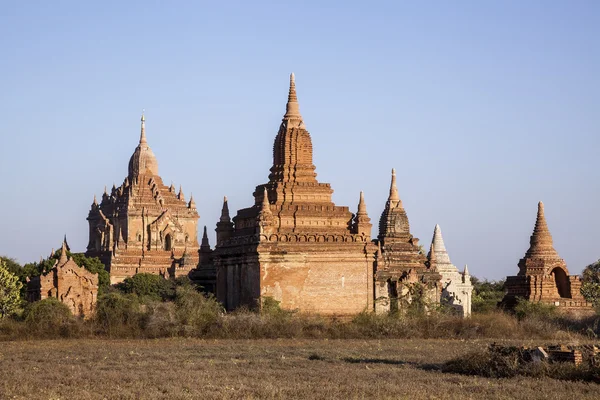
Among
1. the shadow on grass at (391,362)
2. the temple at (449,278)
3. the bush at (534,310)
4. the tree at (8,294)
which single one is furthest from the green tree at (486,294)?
the shadow on grass at (391,362)

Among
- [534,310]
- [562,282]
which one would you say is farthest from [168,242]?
[534,310]

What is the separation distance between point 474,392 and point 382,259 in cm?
2522

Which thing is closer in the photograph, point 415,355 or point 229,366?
point 229,366

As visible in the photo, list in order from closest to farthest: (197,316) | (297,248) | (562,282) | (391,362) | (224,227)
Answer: (391,362) → (197,316) → (297,248) → (224,227) → (562,282)

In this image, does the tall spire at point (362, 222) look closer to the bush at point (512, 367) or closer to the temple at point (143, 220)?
the bush at point (512, 367)

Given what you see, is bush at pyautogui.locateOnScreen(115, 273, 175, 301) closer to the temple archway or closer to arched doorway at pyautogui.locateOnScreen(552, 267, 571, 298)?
the temple archway

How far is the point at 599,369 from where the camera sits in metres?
22.0

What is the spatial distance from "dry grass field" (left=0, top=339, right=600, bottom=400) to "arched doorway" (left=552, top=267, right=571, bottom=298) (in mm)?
16279

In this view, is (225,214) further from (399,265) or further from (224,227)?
(399,265)

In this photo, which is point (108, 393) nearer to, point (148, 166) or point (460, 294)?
point (460, 294)

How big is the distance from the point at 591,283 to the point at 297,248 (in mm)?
26018

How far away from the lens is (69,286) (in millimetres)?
47000

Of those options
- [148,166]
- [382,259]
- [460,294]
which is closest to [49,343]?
[382,259]

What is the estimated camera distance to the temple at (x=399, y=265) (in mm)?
44031
